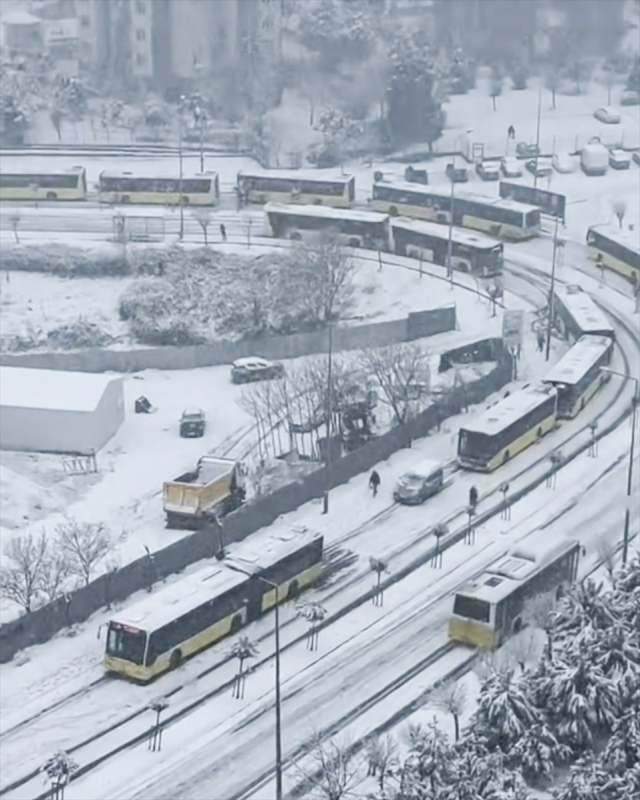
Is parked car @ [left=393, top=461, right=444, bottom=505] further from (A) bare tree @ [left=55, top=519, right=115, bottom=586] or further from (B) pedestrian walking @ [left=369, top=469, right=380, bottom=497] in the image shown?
(A) bare tree @ [left=55, top=519, right=115, bottom=586]

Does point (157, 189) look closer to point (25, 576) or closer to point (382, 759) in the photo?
point (25, 576)

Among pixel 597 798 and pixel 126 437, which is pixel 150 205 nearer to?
pixel 126 437

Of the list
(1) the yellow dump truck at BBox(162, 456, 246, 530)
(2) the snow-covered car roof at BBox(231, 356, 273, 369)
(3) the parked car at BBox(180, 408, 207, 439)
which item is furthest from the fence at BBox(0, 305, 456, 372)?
(1) the yellow dump truck at BBox(162, 456, 246, 530)

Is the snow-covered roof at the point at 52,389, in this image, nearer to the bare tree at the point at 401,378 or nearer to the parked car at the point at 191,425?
the parked car at the point at 191,425

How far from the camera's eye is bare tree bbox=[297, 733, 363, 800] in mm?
27797

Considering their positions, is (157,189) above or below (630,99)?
below

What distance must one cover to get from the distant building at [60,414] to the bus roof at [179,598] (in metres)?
12.1

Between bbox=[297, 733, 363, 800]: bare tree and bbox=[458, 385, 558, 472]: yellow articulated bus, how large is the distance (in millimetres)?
15552

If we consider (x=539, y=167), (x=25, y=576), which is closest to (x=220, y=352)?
(x=25, y=576)

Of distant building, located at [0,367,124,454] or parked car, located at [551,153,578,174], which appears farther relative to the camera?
parked car, located at [551,153,578,174]

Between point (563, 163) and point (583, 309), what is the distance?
90.6 feet

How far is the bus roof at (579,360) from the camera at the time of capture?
4916cm

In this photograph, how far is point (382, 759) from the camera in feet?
94.0

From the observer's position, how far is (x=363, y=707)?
32.2 m
